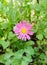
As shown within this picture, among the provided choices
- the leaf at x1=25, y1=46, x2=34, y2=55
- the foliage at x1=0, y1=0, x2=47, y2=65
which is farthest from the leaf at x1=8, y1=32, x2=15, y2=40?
the leaf at x1=25, y1=46, x2=34, y2=55

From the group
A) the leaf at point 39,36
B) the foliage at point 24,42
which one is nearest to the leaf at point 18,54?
the foliage at point 24,42

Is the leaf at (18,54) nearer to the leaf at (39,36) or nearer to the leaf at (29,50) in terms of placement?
the leaf at (29,50)

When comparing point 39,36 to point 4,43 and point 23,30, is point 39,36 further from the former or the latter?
point 4,43

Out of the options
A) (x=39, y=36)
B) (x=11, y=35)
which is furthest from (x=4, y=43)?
(x=39, y=36)

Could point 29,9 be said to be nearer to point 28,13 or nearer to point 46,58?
point 28,13

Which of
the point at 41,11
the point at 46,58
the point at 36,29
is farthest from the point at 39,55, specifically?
the point at 41,11

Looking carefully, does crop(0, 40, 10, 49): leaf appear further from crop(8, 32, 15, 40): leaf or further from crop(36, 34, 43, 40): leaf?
crop(36, 34, 43, 40): leaf
